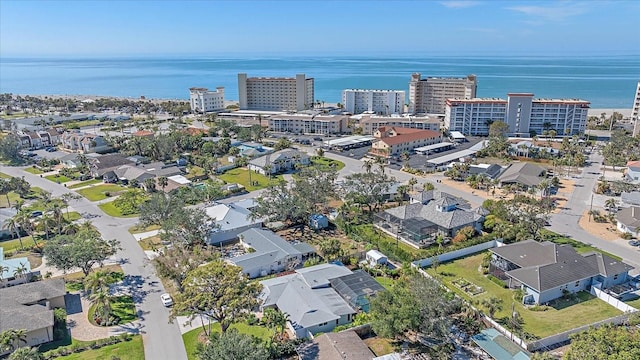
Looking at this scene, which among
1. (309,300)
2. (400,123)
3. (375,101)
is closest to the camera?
(309,300)

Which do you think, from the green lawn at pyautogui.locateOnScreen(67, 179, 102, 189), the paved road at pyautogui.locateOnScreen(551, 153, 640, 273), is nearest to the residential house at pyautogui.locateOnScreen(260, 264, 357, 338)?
the paved road at pyautogui.locateOnScreen(551, 153, 640, 273)

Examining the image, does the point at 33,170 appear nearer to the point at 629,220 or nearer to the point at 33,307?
the point at 33,307

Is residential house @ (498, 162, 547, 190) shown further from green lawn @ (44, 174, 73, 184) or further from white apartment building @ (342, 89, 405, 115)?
green lawn @ (44, 174, 73, 184)

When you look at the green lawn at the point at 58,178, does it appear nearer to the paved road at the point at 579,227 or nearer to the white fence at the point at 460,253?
the white fence at the point at 460,253

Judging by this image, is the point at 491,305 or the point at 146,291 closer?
the point at 491,305

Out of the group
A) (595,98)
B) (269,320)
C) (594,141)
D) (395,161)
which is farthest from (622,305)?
(595,98)

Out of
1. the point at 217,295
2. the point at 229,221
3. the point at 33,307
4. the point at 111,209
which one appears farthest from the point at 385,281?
the point at 111,209
